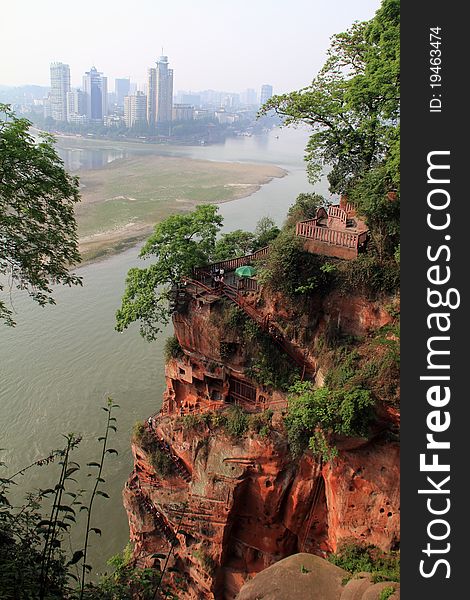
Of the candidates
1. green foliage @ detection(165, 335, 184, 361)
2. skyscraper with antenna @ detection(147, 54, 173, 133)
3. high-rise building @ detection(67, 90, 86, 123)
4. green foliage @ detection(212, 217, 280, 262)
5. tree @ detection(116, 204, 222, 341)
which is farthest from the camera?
high-rise building @ detection(67, 90, 86, 123)

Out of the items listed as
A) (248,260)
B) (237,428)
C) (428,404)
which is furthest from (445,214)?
(248,260)

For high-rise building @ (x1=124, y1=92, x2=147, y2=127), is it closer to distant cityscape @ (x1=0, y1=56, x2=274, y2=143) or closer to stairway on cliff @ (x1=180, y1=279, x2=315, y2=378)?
distant cityscape @ (x1=0, y1=56, x2=274, y2=143)

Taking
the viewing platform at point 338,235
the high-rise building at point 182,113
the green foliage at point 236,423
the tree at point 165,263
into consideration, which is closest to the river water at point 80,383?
the green foliage at point 236,423

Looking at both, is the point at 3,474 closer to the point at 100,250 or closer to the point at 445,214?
the point at 445,214

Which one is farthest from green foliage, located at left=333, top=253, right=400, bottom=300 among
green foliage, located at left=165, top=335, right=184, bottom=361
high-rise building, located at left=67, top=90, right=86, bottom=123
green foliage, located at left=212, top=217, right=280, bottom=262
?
high-rise building, located at left=67, top=90, right=86, bottom=123

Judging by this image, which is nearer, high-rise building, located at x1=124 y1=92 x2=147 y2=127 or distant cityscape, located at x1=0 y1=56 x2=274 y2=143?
distant cityscape, located at x1=0 y1=56 x2=274 y2=143
